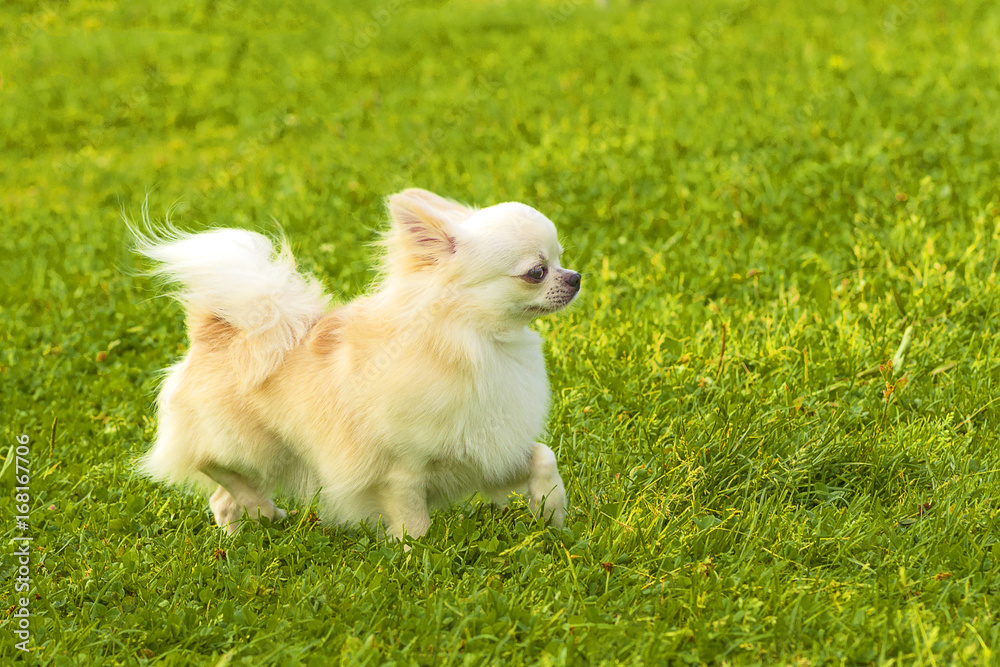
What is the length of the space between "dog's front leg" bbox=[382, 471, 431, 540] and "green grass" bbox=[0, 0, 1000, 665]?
0.10m

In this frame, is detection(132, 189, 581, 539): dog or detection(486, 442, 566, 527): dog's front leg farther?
detection(486, 442, 566, 527): dog's front leg

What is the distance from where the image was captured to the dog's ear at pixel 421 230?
3.07 m

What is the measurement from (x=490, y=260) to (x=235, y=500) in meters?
1.42

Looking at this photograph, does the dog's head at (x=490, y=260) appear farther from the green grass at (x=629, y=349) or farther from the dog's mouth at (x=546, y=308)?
the green grass at (x=629, y=349)

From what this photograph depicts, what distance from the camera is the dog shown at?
3.07 metres

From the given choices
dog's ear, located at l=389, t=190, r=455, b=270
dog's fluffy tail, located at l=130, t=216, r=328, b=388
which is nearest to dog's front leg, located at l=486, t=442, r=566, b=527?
dog's ear, located at l=389, t=190, r=455, b=270

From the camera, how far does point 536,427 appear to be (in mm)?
3238

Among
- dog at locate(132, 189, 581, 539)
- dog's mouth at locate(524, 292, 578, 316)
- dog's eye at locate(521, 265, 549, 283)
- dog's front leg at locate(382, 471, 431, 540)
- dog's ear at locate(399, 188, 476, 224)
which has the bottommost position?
dog's front leg at locate(382, 471, 431, 540)

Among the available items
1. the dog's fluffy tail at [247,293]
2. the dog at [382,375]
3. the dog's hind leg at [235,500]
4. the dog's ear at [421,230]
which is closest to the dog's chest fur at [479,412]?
the dog at [382,375]

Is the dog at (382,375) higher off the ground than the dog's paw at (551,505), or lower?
higher

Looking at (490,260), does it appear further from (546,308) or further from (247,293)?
(247,293)

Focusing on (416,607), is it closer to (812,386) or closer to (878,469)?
(878,469)

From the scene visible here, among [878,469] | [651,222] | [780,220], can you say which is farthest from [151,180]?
[878,469]

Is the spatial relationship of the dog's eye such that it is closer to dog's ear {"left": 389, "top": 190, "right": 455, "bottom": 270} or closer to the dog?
the dog
